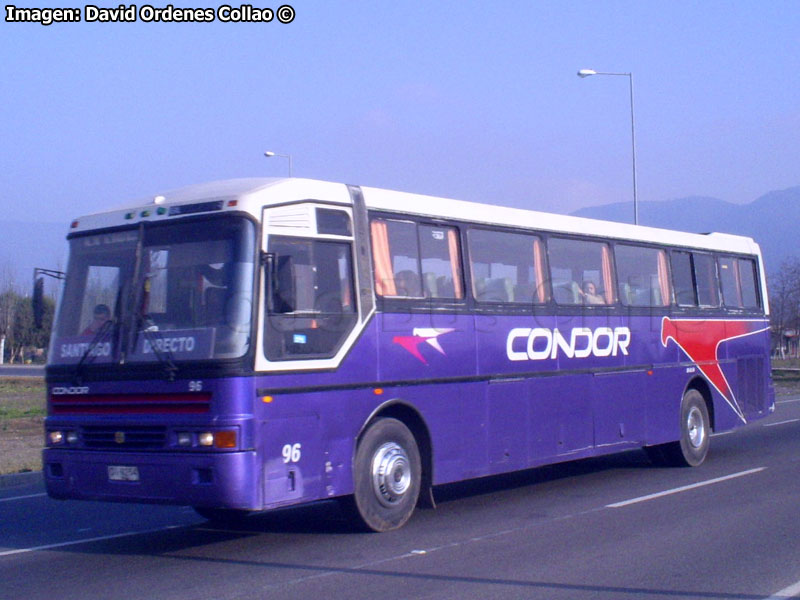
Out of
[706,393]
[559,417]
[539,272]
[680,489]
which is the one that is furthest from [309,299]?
[706,393]

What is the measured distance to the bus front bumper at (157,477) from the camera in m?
8.19

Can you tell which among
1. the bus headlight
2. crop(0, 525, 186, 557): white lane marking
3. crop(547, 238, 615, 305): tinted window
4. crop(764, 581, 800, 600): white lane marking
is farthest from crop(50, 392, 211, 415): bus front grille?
crop(547, 238, 615, 305): tinted window

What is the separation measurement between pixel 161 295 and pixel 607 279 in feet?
22.3

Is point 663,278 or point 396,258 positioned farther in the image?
point 663,278

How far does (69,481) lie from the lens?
9.02 meters

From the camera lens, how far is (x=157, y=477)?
846 centimetres

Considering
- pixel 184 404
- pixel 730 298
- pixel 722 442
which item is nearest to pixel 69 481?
pixel 184 404

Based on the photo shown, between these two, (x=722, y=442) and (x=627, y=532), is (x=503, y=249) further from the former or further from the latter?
(x=722, y=442)

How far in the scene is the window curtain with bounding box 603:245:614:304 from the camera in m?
13.4

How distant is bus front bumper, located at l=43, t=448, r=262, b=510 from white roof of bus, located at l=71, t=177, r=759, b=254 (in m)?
2.15

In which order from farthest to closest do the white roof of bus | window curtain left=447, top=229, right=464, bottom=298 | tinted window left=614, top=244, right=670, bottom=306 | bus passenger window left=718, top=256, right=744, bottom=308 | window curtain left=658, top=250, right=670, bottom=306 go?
bus passenger window left=718, top=256, right=744, bottom=308 → window curtain left=658, top=250, right=670, bottom=306 → tinted window left=614, top=244, right=670, bottom=306 → window curtain left=447, top=229, right=464, bottom=298 → the white roof of bus

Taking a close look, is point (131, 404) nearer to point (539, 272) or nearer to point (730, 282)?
point (539, 272)

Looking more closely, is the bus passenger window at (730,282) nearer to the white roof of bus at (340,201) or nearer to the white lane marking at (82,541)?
the white roof of bus at (340,201)

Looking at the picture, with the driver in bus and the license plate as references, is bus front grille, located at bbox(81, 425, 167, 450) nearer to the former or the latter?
the license plate
